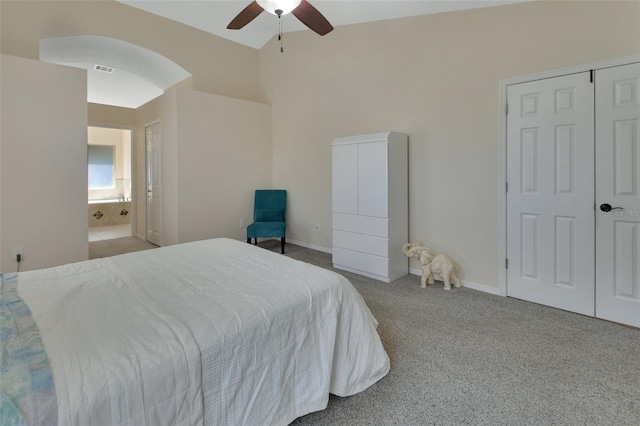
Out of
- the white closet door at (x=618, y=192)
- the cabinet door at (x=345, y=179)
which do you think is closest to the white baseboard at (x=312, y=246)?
the cabinet door at (x=345, y=179)

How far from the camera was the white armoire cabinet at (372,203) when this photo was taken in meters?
3.45

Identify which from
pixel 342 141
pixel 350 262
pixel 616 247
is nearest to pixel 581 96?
pixel 616 247

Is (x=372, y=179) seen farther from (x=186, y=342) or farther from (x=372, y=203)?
(x=186, y=342)

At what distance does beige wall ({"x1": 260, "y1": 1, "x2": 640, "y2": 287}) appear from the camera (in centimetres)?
264

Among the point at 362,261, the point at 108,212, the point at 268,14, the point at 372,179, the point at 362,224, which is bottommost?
the point at 362,261

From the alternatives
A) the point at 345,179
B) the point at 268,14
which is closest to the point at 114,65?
the point at 268,14

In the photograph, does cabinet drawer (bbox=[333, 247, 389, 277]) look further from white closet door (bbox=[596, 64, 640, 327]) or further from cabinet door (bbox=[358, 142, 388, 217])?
white closet door (bbox=[596, 64, 640, 327])

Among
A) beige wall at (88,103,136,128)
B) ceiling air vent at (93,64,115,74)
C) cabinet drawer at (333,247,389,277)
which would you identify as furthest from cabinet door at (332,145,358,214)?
beige wall at (88,103,136,128)

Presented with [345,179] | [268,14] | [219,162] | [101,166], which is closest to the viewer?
[345,179]

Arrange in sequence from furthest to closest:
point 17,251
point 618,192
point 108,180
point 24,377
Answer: point 108,180 → point 17,251 → point 618,192 → point 24,377

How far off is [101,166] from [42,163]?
5.19 meters

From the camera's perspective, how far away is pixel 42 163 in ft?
11.2

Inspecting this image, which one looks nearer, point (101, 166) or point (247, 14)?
point (247, 14)

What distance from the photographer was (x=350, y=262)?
152 inches
